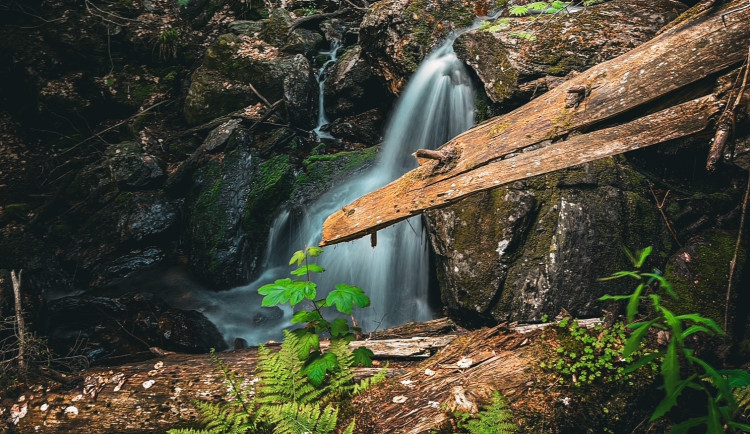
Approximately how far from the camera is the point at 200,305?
21.4 feet

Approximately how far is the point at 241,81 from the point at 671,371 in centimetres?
921

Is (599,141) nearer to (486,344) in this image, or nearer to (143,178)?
Result: (486,344)

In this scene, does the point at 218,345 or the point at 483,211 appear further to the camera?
the point at 218,345

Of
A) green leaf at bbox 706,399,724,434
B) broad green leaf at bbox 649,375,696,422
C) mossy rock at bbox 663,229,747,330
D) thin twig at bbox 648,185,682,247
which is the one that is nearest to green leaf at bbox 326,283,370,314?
broad green leaf at bbox 649,375,696,422

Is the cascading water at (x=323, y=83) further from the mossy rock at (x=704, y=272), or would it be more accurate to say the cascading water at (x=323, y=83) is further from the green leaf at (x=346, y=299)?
the mossy rock at (x=704, y=272)

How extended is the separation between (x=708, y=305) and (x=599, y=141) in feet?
6.22

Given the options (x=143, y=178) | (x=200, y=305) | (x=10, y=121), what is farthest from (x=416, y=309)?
(x=10, y=121)

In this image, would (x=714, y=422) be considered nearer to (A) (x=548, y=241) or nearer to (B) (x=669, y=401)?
(B) (x=669, y=401)

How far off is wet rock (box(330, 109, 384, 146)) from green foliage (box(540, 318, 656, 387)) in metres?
6.13

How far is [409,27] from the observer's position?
6910 mm

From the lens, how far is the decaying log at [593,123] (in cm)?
201

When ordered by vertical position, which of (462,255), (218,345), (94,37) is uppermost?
(94,37)

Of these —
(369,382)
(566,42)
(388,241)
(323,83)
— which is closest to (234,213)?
(388,241)

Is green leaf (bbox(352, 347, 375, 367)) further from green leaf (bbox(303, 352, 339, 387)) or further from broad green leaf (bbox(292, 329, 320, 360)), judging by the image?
broad green leaf (bbox(292, 329, 320, 360))
